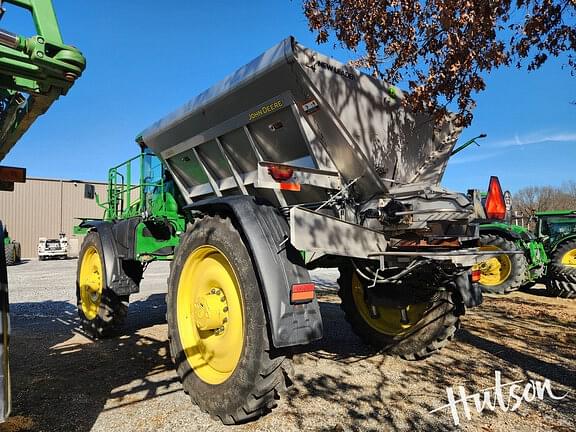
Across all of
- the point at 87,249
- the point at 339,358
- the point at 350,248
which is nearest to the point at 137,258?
the point at 87,249

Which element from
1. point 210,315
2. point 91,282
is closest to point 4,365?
point 210,315

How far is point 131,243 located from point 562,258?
1027 cm

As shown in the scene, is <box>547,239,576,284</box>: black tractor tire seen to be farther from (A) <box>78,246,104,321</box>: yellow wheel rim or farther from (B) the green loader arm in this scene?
(B) the green loader arm

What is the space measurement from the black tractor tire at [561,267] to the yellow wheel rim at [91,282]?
33.8ft

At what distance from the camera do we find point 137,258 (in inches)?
211

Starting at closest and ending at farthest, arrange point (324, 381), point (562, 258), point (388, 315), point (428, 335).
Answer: point (324, 381) → point (428, 335) → point (388, 315) → point (562, 258)

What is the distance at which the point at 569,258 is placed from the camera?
1020 cm

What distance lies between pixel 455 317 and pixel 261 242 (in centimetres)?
252

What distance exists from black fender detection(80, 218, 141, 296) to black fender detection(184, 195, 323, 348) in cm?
276

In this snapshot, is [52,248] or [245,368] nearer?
[245,368]

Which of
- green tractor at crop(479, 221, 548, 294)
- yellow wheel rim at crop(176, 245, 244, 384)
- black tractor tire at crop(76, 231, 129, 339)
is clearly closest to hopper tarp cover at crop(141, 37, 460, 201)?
yellow wheel rim at crop(176, 245, 244, 384)

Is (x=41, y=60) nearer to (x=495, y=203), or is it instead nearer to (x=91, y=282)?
(x=495, y=203)

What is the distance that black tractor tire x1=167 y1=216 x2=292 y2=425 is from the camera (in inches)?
111

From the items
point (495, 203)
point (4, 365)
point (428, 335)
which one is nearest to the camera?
point (4, 365)
